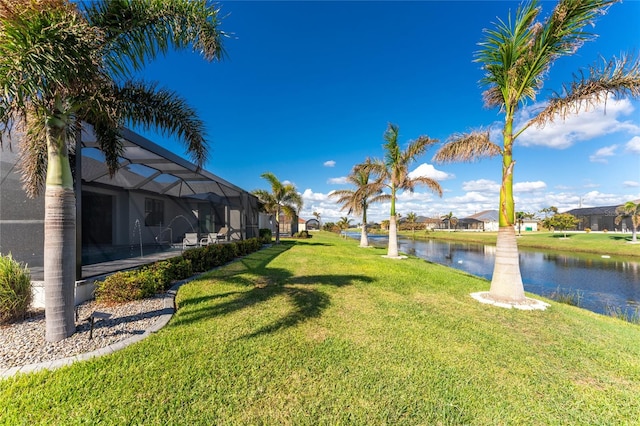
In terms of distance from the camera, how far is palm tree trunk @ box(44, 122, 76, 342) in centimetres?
330

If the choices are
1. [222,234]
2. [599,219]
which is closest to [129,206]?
→ [222,234]

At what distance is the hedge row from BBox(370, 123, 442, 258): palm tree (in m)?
8.62

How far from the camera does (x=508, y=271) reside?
5.71m

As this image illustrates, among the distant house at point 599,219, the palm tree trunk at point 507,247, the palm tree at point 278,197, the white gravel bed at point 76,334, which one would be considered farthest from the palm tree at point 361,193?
the distant house at point 599,219

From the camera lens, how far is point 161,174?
394 inches

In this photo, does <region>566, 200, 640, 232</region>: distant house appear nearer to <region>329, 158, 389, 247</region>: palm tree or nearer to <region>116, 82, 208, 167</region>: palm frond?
<region>329, 158, 389, 247</region>: palm tree

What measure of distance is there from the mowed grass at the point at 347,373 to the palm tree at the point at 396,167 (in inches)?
334

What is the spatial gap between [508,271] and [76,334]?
7.81 m

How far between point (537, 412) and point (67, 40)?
5942 millimetres

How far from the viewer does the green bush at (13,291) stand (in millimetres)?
3740

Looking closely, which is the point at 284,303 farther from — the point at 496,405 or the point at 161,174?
the point at 161,174

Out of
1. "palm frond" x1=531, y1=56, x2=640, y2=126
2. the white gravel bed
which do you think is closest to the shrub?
the white gravel bed

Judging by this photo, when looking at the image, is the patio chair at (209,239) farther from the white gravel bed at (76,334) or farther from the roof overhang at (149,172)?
the white gravel bed at (76,334)

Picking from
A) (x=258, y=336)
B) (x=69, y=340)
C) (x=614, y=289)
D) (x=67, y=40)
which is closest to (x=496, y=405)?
(x=258, y=336)
